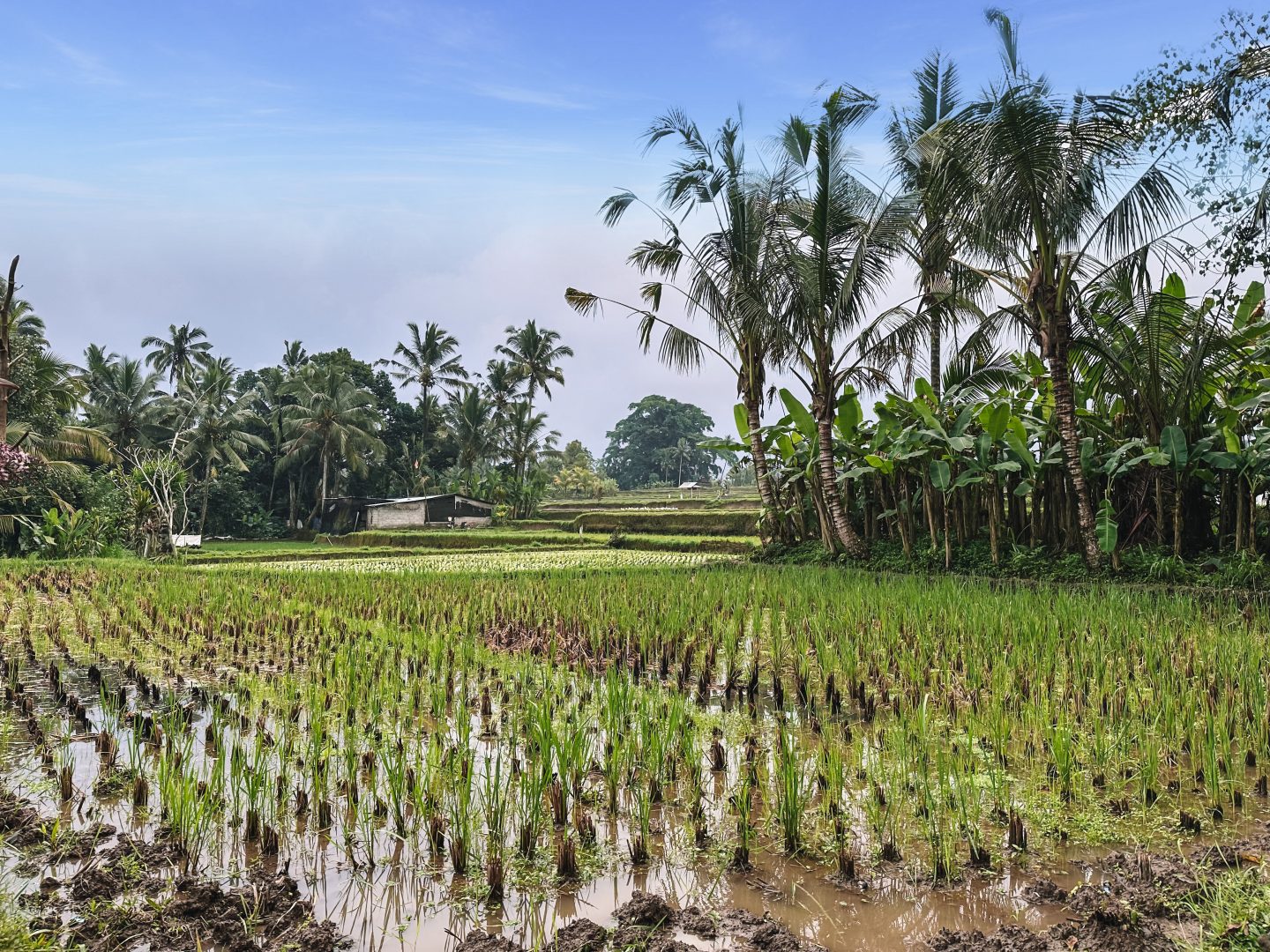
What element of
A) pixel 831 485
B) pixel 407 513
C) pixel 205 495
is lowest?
pixel 407 513

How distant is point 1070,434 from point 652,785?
8143mm

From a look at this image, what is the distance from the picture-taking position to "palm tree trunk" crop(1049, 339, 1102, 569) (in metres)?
9.34

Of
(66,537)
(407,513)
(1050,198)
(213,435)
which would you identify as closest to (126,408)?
(213,435)

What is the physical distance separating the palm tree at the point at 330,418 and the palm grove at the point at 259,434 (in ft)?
0.24

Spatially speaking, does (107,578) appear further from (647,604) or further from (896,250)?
(896,250)

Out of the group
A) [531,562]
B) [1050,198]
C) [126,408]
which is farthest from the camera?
[126,408]

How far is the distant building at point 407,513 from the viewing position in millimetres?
34562

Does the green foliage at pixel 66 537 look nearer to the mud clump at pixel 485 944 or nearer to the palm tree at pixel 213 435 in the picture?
the palm tree at pixel 213 435

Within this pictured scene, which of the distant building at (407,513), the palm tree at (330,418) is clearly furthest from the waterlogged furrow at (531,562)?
the palm tree at (330,418)

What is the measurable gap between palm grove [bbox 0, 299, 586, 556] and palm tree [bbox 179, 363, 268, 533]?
0.08 meters

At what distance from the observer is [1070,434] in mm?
9367

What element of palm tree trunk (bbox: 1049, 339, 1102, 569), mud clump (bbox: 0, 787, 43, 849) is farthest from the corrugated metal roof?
mud clump (bbox: 0, 787, 43, 849)

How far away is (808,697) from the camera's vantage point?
4.56 metres

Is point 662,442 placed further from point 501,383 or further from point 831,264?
point 831,264
